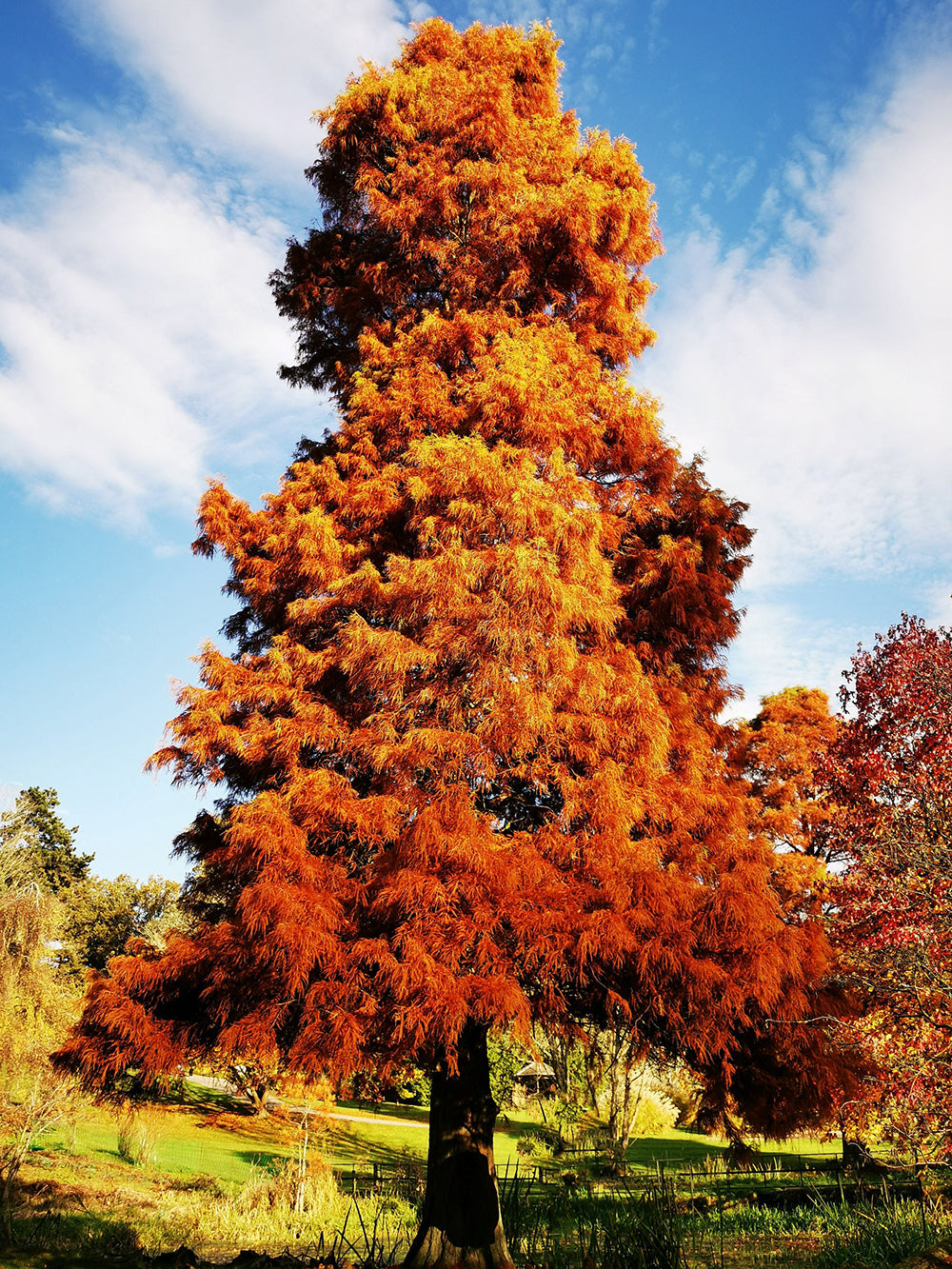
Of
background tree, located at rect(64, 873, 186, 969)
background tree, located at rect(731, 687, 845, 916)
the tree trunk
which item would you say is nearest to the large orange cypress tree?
the tree trunk

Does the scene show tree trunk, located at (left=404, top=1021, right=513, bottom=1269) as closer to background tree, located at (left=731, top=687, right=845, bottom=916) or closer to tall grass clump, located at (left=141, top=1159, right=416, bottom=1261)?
tall grass clump, located at (left=141, top=1159, right=416, bottom=1261)

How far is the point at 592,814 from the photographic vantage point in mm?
6609

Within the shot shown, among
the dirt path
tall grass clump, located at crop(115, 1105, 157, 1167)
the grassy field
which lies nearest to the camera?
the grassy field

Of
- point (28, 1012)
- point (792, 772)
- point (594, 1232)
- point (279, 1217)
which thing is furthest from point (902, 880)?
point (28, 1012)

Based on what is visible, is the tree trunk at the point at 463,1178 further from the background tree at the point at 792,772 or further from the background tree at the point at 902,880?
the background tree at the point at 792,772

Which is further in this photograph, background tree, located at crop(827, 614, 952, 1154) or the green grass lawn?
the green grass lawn

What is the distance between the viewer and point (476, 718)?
23.4 ft

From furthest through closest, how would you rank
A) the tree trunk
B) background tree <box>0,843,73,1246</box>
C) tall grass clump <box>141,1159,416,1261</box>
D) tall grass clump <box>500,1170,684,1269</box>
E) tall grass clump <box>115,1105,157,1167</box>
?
tall grass clump <box>115,1105,157,1167</box> → background tree <box>0,843,73,1246</box> → tall grass clump <box>141,1159,416,1261</box> → tall grass clump <box>500,1170,684,1269</box> → the tree trunk

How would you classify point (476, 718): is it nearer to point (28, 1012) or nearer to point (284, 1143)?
point (28, 1012)

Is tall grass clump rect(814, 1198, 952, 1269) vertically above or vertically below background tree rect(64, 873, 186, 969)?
below

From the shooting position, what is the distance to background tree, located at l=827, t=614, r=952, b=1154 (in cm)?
802

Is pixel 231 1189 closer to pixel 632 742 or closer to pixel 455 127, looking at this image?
pixel 632 742

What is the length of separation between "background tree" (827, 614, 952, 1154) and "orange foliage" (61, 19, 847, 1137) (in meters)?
1.75

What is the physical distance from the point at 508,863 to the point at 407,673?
6.19ft
